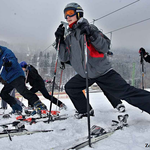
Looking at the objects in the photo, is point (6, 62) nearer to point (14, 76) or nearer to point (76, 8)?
point (14, 76)

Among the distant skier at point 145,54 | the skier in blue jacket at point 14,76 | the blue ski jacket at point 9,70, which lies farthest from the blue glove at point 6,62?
the distant skier at point 145,54

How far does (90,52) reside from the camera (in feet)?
7.15

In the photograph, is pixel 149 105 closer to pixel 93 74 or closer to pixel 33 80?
pixel 93 74

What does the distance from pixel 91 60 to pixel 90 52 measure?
0.12m

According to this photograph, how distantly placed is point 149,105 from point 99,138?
0.86 m

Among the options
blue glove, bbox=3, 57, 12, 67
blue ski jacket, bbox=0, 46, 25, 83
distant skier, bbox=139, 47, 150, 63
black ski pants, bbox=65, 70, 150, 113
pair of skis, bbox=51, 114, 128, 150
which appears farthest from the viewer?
distant skier, bbox=139, 47, 150, 63

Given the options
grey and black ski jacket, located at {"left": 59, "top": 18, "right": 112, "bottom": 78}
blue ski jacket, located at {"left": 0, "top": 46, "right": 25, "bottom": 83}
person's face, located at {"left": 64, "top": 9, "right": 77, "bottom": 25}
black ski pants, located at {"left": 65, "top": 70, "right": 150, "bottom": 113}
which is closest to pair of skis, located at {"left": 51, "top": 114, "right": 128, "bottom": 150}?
black ski pants, located at {"left": 65, "top": 70, "right": 150, "bottom": 113}

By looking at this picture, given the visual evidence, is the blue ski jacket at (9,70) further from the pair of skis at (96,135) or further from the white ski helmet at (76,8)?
the pair of skis at (96,135)

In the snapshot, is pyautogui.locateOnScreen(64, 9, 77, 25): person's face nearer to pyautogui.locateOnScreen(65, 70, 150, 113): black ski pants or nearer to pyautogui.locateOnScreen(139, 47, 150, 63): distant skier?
pyautogui.locateOnScreen(65, 70, 150, 113): black ski pants

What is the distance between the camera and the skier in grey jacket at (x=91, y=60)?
1.96 m

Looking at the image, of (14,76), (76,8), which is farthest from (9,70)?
(76,8)

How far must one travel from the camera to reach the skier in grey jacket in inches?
77.1

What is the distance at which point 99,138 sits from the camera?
155 centimetres

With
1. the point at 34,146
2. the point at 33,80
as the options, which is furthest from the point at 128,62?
the point at 34,146
